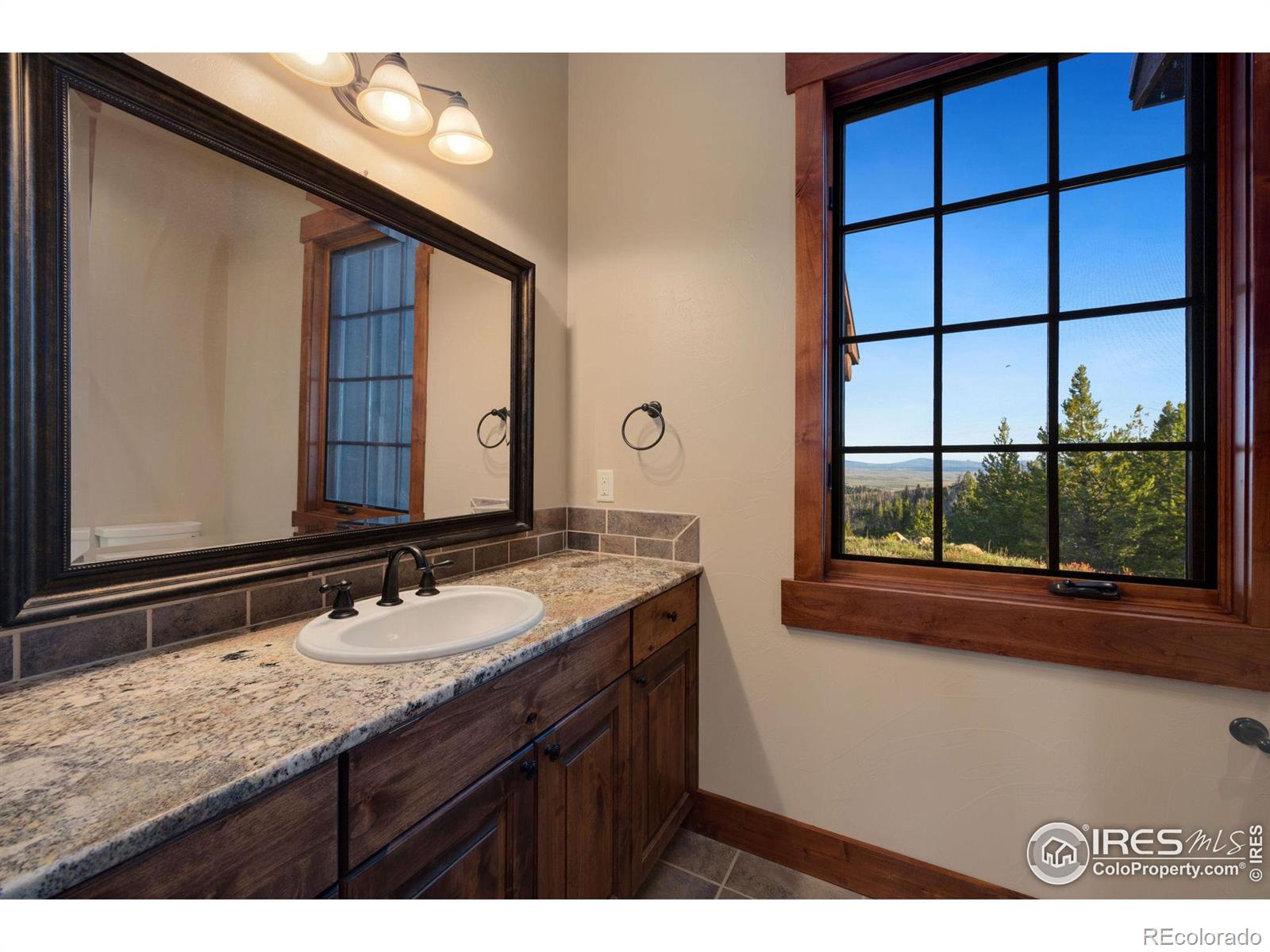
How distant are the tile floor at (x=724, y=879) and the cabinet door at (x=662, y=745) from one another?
0.09 m

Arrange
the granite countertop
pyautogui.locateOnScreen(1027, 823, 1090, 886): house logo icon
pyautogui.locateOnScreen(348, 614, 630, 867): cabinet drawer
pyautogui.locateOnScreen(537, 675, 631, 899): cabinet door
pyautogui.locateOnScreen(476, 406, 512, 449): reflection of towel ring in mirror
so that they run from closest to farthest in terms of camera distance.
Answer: the granite countertop → pyautogui.locateOnScreen(348, 614, 630, 867): cabinet drawer → pyautogui.locateOnScreen(537, 675, 631, 899): cabinet door → pyautogui.locateOnScreen(1027, 823, 1090, 886): house logo icon → pyautogui.locateOnScreen(476, 406, 512, 449): reflection of towel ring in mirror

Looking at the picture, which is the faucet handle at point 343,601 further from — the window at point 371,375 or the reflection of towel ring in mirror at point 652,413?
the reflection of towel ring in mirror at point 652,413

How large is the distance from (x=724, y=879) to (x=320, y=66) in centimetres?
222

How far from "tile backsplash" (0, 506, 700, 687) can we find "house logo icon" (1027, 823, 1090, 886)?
44.0 inches

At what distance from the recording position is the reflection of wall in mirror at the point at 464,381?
1.39m

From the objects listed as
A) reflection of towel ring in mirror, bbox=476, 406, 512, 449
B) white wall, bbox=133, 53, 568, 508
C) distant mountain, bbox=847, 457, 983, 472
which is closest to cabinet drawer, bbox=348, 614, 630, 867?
reflection of towel ring in mirror, bbox=476, 406, 512, 449

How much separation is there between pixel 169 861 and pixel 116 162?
1030 mm

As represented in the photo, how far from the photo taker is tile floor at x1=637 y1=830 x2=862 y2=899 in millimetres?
1403

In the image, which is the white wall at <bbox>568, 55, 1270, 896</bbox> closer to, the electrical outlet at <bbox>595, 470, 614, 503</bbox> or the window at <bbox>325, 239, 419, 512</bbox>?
the electrical outlet at <bbox>595, 470, 614, 503</bbox>

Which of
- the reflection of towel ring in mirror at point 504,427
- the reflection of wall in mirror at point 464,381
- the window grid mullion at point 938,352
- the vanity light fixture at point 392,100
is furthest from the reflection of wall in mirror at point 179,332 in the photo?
the window grid mullion at point 938,352

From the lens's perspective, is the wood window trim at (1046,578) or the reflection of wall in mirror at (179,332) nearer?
the reflection of wall in mirror at (179,332)

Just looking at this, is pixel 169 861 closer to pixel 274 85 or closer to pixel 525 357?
pixel 274 85

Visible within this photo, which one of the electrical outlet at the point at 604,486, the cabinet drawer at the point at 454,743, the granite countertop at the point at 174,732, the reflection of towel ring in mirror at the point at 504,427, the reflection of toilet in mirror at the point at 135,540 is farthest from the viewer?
the electrical outlet at the point at 604,486

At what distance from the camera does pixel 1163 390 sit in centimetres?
121
